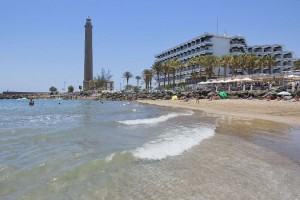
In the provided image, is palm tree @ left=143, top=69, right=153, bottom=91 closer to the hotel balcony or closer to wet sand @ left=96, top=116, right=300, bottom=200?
the hotel balcony

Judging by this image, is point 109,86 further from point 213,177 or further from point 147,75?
point 213,177

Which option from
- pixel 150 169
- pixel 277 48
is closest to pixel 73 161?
pixel 150 169

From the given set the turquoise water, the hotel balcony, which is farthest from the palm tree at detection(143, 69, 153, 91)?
the turquoise water

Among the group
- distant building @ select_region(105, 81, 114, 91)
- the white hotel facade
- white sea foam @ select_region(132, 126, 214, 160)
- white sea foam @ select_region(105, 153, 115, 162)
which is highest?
the white hotel facade

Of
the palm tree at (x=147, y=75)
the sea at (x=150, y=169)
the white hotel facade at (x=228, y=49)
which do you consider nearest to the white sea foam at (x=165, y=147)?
the sea at (x=150, y=169)

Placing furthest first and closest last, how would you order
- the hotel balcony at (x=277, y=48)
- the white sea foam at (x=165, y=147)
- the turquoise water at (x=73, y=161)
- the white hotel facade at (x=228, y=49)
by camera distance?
the hotel balcony at (x=277, y=48)
the white hotel facade at (x=228, y=49)
the white sea foam at (x=165, y=147)
the turquoise water at (x=73, y=161)

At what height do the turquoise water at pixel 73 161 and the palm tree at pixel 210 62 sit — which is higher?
→ the palm tree at pixel 210 62

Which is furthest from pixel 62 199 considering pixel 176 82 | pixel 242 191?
pixel 176 82

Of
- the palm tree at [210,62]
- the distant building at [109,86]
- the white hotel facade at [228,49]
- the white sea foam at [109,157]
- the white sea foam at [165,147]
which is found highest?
the white hotel facade at [228,49]

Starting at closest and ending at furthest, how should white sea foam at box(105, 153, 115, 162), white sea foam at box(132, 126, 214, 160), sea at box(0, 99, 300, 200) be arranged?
sea at box(0, 99, 300, 200) → white sea foam at box(105, 153, 115, 162) → white sea foam at box(132, 126, 214, 160)

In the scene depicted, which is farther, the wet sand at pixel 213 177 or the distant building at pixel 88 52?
the distant building at pixel 88 52

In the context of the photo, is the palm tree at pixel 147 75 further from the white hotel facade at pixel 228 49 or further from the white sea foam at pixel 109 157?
the white sea foam at pixel 109 157


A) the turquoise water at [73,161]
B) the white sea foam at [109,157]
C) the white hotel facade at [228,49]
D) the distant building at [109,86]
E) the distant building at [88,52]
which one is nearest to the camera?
the turquoise water at [73,161]

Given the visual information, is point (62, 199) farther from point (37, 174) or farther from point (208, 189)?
point (208, 189)
